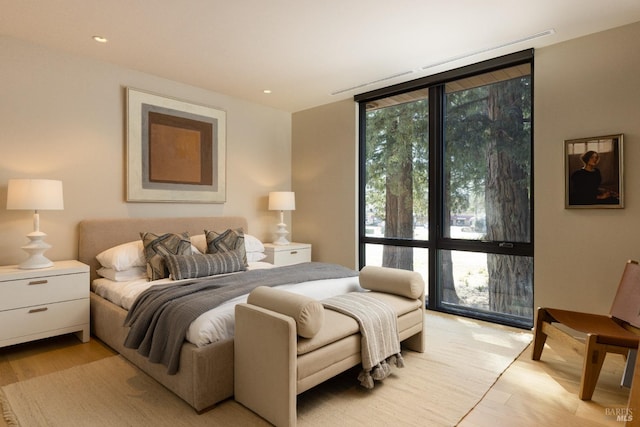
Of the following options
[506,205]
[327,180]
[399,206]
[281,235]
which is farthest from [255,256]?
[506,205]

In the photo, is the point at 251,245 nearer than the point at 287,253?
Yes

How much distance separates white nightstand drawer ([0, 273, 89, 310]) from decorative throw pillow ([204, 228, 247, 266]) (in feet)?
3.54

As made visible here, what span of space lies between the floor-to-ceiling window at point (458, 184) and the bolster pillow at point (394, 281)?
51.2 inches

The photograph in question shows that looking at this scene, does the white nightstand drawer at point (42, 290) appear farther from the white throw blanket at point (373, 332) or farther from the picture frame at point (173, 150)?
the white throw blanket at point (373, 332)

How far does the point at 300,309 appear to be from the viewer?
1868 millimetres

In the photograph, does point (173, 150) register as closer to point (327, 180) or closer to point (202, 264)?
point (202, 264)

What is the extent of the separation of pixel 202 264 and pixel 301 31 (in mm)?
2105

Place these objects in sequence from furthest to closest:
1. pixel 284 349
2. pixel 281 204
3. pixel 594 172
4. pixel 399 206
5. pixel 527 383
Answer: pixel 281 204 → pixel 399 206 → pixel 594 172 → pixel 527 383 → pixel 284 349

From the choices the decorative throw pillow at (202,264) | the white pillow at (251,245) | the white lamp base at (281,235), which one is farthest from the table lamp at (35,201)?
the white lamp base at (281,235)

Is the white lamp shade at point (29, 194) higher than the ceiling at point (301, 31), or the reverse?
the ceiling at point (301, 31)

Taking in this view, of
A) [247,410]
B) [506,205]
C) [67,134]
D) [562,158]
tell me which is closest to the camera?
[247,410]

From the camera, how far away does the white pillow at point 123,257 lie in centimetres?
315

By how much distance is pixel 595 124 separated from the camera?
2928 mm

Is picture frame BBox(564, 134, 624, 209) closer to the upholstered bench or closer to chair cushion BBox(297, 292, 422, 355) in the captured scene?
chair cushion BBox(297, 292, 422, 355)
